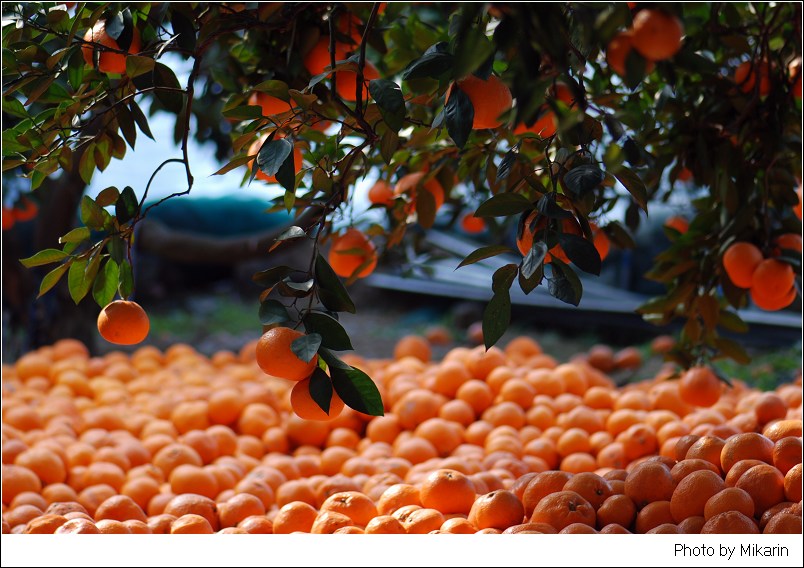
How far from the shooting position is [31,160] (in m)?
0.87

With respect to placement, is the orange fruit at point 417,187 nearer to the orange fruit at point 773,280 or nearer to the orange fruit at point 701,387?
the orange fruit at point 773,280

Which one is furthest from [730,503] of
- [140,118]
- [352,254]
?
[140,118]

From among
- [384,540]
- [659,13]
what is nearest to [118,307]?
[384,540]

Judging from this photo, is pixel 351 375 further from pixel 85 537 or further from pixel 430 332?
pixel 430 332

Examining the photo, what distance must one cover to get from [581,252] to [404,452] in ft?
3.10

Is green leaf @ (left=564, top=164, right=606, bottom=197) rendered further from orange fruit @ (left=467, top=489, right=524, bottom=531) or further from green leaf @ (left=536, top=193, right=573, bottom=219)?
orange fruit @ (left=467, top=489, right=524, bottom=531)

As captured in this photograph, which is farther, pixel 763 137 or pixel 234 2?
pixel 763 137

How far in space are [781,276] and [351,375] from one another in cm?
68

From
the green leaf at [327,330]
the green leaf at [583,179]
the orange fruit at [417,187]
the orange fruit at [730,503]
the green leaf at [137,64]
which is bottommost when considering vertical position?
the orange fruit at [730,503]

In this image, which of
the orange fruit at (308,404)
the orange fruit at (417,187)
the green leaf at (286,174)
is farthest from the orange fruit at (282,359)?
the orange fruit at (417,187)

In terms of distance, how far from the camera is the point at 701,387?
137 cm

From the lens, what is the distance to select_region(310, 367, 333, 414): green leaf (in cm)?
70

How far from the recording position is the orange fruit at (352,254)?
3.73 feet

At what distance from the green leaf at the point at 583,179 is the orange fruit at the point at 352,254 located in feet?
1.60
